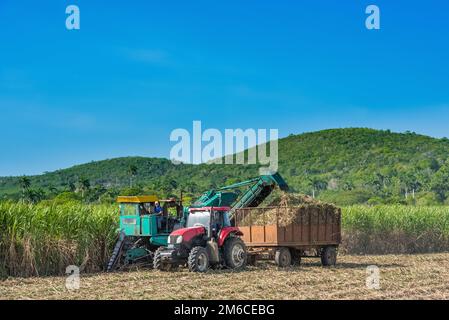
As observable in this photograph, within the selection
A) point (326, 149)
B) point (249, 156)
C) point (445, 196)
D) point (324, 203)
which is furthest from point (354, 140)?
point (324, 203)

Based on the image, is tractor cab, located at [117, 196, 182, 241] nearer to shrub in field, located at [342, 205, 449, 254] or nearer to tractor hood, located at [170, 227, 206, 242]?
tractor hood, located at [170, 227, 206, 242]

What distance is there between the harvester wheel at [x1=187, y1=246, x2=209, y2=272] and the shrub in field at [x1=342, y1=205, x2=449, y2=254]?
1436 cm

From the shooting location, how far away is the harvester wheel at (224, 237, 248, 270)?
20594 millimetres

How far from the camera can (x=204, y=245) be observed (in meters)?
20.6

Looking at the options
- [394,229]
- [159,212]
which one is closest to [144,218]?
[159,212]

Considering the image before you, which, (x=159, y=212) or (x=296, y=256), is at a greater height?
(x=159, y=212)

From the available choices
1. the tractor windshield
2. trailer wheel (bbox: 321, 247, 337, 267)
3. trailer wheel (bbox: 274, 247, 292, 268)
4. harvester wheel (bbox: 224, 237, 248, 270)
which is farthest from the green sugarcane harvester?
trailer wheel (bbox: 321, 247, 337, 267)

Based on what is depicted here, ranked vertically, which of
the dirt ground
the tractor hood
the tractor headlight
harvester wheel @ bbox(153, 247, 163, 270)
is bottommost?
the dirt ground

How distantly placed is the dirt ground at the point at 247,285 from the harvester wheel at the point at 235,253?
0.38m

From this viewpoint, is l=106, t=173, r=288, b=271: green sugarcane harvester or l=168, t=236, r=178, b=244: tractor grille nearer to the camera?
l=168, t=236, r=178, b=244: tractor grille

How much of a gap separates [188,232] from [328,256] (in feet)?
19.9

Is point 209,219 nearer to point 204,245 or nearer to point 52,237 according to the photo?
point 204,245

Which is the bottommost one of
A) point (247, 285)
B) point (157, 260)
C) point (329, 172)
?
point (247, 285)
